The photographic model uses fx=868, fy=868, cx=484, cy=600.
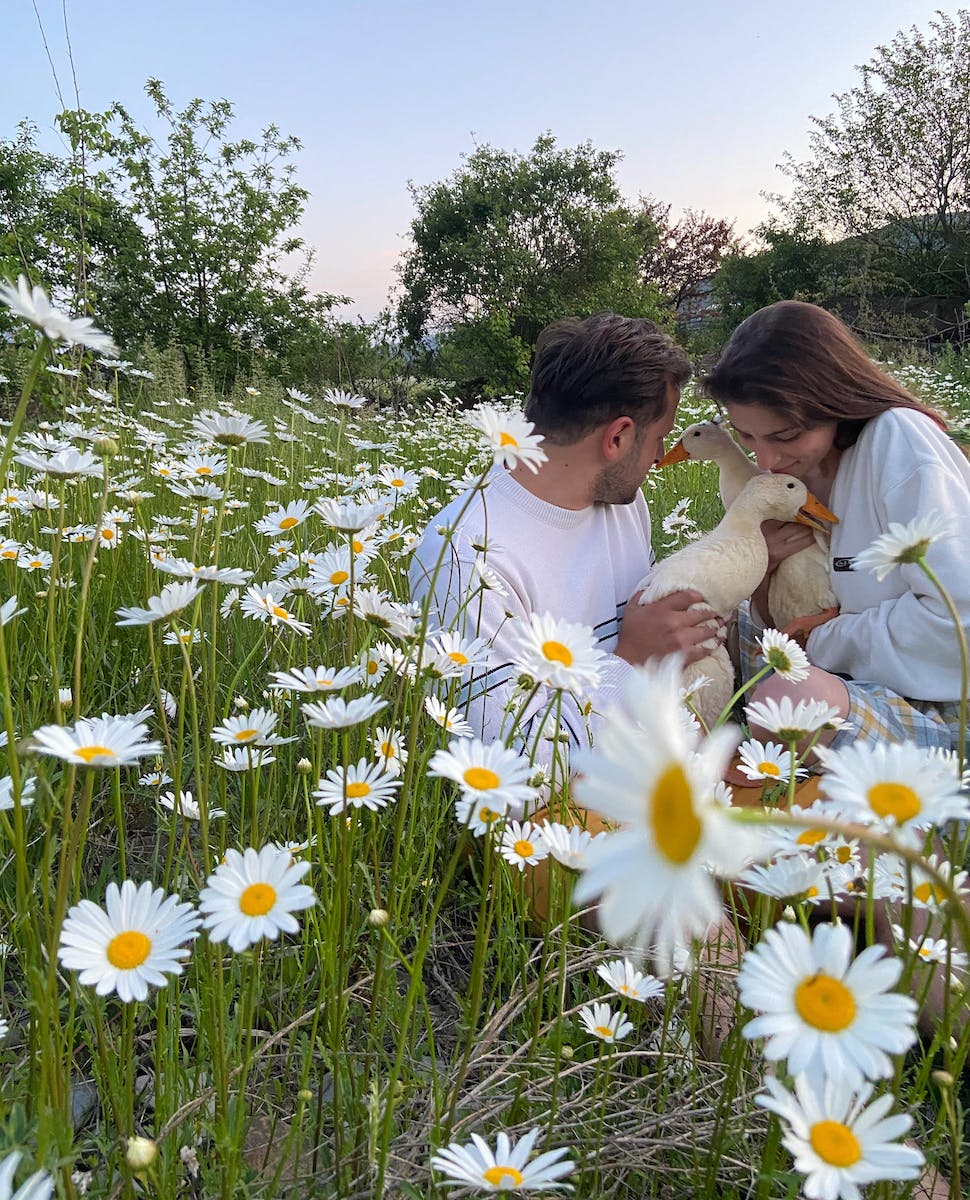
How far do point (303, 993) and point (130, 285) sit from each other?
39.8 feet

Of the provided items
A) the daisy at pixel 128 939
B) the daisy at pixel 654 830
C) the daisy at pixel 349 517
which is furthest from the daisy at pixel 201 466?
the daisy at pixel 654 830

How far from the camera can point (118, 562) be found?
2203 mm

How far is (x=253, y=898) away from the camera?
69 cm

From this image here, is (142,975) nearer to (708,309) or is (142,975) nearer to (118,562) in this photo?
(118,562)

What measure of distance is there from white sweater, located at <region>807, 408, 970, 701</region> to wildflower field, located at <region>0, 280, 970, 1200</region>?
1.65ft

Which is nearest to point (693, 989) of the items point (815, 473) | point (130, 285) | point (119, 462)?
point (815, 473)

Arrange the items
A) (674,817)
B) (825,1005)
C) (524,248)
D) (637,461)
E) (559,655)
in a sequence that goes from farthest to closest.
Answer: (524,248) < (637,461) < (559,655) < (825,1005) < (674,817)

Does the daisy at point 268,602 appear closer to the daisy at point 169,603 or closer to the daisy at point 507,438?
the daisy at point 169,603

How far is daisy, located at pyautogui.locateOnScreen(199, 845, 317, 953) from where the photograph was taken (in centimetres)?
64

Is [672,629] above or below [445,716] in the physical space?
above

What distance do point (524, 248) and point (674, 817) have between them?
1508cm

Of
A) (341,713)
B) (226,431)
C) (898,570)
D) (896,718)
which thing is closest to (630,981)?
(341,713)

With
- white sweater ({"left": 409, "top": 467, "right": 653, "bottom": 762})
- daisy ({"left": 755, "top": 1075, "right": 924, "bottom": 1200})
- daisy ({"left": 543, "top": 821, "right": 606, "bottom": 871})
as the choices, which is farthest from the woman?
daisy ({"left": 755, "top": 1075, "right": 924, "bottom": 1200})

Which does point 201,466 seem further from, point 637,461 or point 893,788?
point 893,788
